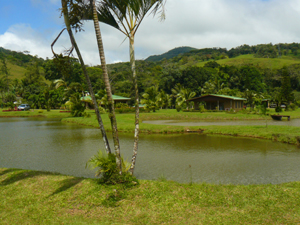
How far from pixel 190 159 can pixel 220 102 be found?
41.5 meters

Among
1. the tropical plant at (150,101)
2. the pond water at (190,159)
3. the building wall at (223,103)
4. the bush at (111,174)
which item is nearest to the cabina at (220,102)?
the building wall at (223,103)

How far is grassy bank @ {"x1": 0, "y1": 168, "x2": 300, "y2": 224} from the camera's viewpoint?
15.8 ft

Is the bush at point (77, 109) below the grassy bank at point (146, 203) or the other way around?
the other way around

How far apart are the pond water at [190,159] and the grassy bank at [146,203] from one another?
1276mm

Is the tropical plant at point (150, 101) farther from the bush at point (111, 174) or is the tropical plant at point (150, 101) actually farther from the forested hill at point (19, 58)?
the forested hill at point (19, 58)

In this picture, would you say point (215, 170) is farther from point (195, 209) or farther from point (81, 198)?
point (81, 198)

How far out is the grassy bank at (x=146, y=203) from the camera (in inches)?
190

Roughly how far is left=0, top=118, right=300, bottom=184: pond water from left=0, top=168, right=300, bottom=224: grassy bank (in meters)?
1.28

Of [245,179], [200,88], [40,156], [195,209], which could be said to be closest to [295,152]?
[245,179]

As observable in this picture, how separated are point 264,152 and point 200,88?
169 ft

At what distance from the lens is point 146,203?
17.8ft

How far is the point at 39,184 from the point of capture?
21.5 feet

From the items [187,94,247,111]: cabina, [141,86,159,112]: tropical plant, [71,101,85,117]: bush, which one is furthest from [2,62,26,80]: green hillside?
[187,94,247,111]: cabina

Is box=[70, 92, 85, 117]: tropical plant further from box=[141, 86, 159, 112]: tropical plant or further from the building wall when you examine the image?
the building wall
